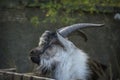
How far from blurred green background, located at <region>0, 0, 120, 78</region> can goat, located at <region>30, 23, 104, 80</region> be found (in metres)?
3.05

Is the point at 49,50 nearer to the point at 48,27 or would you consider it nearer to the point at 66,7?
the point at 66,7

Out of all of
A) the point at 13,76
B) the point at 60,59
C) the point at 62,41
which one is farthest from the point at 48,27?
the point at 13,76

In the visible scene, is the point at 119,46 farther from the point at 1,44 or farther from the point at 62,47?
the point at 62,47

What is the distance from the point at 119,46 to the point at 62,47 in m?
3.94

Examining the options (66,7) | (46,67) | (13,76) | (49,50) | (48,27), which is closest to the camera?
(13,76)

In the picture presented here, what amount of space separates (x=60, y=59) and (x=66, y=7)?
11.6 ft

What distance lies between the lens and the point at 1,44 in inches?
404

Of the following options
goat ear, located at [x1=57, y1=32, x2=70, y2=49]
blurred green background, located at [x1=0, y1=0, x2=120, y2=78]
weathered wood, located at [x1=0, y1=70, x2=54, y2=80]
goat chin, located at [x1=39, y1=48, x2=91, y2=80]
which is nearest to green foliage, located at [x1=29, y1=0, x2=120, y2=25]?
blurred green background, located at [x1=0, y1=0, x2=120, y2=78]

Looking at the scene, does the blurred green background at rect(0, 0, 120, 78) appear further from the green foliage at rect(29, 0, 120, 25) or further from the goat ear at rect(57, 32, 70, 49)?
the goat ear at rect(57, 32, 70, 49)

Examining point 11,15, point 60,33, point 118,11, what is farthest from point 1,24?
point 60,33

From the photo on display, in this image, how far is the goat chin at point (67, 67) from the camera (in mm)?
5801

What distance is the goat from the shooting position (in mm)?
5828

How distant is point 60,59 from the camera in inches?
232

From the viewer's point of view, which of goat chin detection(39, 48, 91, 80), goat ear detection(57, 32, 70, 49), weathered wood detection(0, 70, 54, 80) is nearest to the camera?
weathered wood detection(0, 70, 54, 80)
